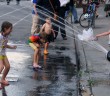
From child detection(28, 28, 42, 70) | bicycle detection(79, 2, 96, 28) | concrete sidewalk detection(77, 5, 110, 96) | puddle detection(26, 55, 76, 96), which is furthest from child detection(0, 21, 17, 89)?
bicycle detection(79, 2, 96, 28)

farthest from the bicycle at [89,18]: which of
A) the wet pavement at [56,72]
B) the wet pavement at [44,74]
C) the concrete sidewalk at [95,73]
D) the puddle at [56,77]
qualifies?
the puddle at [56,77]

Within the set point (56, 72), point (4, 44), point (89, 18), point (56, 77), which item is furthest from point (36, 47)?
point (89, 18)

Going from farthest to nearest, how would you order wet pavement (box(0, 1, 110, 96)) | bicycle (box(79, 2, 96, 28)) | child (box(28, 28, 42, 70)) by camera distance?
bicycle (box(79, 2, 96, 28))
child (box(28, 28, 42, 70))
wet pavement (box(0, 1, 110, 96))

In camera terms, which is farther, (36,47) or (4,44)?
(36,47)

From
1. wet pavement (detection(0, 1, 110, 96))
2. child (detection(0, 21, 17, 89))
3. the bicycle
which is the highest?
child (detection(0, 21, 17, 89))

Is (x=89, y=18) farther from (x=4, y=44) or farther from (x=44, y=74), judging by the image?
(x=4, y=44)

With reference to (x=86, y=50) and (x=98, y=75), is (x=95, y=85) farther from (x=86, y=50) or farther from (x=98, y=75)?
(x=86, y=50)

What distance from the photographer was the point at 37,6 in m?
15.2

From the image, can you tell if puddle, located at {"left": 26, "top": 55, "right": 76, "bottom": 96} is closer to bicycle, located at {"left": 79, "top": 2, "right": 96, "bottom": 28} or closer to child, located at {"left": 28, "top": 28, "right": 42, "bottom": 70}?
child, located at {"left": 28, "top": 28, "right": 42, "bottom": 70}

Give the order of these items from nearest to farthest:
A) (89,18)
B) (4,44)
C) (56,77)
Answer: (4,44) < (56,77) < (89,18)

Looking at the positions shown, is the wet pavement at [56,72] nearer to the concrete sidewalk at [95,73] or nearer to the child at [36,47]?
the concrete sidewalk at [95,73]

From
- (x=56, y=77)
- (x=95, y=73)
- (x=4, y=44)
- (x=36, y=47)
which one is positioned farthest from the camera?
(x=36, y=47)

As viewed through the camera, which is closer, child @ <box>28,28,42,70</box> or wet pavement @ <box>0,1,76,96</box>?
wet pavement @ <box>0,1,76,96</box>

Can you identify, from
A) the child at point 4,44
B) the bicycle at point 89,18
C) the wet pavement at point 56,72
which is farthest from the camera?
the bicycle at point 89,18
